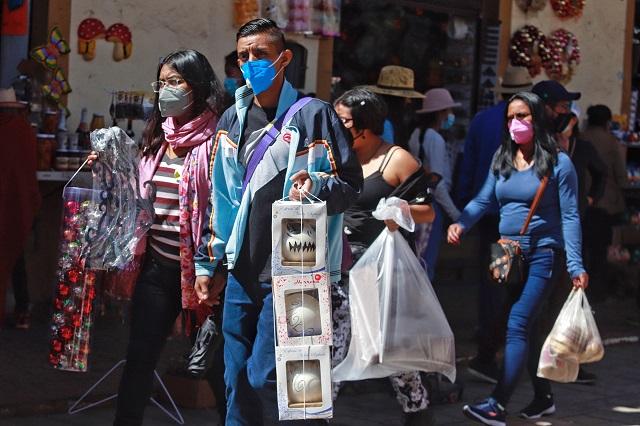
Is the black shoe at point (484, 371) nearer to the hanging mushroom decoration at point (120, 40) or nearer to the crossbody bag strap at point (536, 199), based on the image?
the crossbody bag strap at point (536, 199)

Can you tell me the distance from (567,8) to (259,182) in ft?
29.5

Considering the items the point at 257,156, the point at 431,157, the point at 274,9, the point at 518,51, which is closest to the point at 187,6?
the point at 274,9

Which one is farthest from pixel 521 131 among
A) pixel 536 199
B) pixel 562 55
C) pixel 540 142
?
pixel 562 55

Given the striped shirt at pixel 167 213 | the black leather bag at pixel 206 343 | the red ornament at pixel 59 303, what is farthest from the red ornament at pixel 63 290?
the black leather bag at pixel 206 343

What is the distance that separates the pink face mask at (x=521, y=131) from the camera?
273 inches

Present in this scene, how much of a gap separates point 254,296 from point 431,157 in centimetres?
499

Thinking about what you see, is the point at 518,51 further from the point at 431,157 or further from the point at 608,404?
the point at 608,404

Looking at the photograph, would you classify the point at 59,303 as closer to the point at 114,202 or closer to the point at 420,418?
the point at 114,202

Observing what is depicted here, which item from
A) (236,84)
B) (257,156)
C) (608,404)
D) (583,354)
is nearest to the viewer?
(257,156)

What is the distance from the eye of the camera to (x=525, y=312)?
683 centimetres

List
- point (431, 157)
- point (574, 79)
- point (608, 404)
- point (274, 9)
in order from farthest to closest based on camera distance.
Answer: point (574, 79), point (274, 9), point (431, 157), point (608, 404)

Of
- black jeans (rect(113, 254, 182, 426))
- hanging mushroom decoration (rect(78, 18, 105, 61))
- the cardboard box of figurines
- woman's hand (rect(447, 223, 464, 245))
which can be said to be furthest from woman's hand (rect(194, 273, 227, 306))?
hanging mushroom decoration (rect(78, 18, 105, 61))

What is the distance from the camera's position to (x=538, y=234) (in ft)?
22.7

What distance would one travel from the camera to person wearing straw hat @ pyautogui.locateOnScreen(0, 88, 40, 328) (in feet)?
28.0
